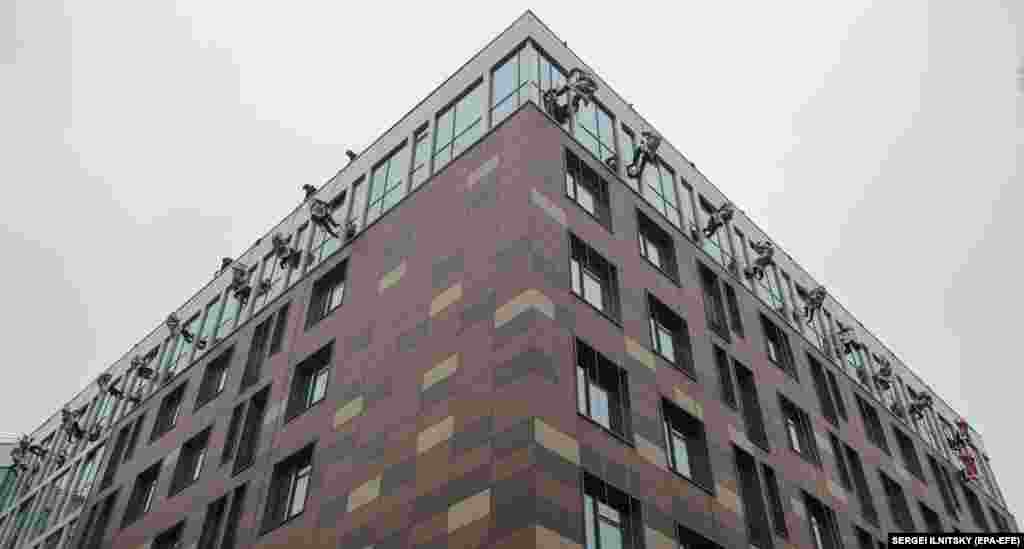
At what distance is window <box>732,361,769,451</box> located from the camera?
33469mm

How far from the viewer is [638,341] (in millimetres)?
29812

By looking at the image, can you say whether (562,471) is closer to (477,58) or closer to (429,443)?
(429,443)

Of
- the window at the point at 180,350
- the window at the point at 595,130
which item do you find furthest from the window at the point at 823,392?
the window at the point at 180,350

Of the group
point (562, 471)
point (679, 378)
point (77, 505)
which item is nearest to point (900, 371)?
point (679, 378)

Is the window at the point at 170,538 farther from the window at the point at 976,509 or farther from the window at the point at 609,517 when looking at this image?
the window at the point at 976,509

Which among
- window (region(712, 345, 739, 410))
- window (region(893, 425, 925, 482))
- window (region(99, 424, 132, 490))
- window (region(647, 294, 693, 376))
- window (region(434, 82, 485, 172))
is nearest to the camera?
window (region(647, 294, 693, 376))

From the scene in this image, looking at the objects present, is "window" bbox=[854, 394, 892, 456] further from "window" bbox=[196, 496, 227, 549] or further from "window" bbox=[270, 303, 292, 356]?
"window" bbox=[196, 496, 227, 549]

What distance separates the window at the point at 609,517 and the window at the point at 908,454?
2713 cm

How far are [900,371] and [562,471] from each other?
126 ft

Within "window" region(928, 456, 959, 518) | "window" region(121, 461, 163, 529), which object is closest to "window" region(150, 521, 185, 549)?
"window" region(121, 461, 163, 529)

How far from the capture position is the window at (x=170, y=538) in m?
35.6

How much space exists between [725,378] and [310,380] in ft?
52.7

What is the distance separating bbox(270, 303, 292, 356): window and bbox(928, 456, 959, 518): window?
34799mm

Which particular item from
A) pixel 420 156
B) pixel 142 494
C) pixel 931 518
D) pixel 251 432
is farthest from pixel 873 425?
pixel 142 494
